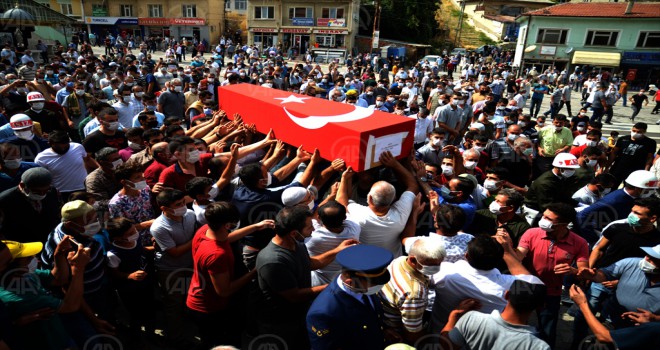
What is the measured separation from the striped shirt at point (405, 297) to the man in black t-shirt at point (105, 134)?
441 centimetres

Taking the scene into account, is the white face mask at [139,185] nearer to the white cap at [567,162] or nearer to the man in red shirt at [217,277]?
the man in red shirt at [217,277]

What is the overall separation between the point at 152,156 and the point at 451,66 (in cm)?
2703

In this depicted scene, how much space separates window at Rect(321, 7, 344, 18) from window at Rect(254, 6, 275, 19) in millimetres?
4671

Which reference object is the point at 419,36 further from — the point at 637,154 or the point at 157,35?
the point at 637,154

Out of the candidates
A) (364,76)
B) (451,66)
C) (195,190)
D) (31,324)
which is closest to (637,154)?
(195,190)

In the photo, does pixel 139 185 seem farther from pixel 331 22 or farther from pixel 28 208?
pixel 331 22

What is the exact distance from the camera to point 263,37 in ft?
125

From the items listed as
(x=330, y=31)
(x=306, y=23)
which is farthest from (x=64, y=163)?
(x=306, y=23)

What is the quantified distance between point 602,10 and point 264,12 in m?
27.0

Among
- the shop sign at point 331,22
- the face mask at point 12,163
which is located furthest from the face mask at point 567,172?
the shop sign at point 331,22

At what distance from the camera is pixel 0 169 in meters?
4.20

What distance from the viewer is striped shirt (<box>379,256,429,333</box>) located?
262 cm

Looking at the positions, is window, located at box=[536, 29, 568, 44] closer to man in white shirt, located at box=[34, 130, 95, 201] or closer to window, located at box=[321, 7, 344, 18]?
window, located at box=[321, 7, 344, 18]

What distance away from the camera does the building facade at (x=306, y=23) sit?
36000 millimetres
